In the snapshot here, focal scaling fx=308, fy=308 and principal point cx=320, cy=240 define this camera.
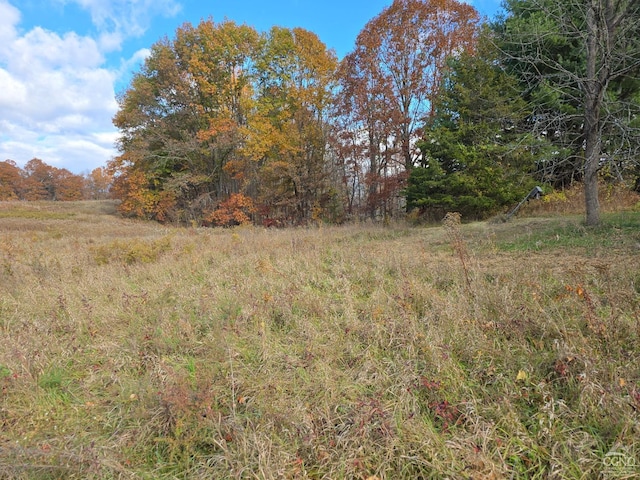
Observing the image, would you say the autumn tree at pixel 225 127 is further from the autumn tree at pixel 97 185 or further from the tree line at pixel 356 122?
the autumn tree at pixel 97 185

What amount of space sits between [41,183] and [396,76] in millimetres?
65473

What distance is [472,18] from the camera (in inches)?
597

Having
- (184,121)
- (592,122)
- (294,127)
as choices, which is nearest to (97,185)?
(184,121)

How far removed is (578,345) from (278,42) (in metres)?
21.9

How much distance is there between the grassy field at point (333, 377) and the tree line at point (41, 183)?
54.8m

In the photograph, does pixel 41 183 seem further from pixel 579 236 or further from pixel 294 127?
pixel 579 236

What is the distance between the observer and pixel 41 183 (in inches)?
2133

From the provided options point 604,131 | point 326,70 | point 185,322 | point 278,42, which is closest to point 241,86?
point 278,42

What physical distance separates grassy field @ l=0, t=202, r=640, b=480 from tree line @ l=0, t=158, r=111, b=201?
180 ft

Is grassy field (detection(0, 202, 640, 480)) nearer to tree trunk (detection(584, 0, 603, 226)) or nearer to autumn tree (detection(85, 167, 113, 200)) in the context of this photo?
tree trunk (detection(584, 0, 603, 226))

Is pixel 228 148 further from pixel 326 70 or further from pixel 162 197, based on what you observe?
pixel 326 70

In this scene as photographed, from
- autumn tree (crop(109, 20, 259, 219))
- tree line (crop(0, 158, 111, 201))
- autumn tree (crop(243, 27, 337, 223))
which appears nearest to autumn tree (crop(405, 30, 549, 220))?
autumn tree (crop(243, 27, 337, 223))

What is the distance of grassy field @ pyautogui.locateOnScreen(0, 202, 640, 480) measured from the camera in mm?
1903

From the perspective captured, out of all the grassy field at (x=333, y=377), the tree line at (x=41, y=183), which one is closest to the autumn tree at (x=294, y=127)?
the grassy field at (x=333, y=377)
